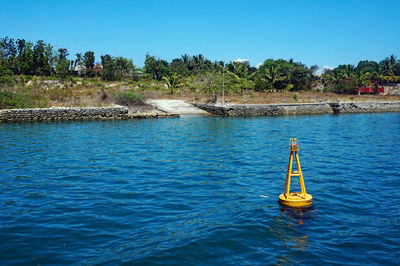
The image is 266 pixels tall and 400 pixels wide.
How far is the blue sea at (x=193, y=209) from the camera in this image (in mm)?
6414

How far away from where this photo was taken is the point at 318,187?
10.9 metres

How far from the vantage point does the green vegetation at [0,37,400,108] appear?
4494 cm

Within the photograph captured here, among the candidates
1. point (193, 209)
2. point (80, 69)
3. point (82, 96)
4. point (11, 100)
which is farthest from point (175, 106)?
point (193, 209)

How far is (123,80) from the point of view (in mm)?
69625

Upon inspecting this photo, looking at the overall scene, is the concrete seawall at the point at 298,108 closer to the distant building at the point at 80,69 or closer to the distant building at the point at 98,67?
the distant building at the point at 98,67

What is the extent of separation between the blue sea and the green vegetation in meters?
28.5

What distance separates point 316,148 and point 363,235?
486 inches

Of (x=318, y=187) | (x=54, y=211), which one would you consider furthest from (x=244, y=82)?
(x=54, y=211)

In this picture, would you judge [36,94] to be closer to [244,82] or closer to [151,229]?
[244,82]

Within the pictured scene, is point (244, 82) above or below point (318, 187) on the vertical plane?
above

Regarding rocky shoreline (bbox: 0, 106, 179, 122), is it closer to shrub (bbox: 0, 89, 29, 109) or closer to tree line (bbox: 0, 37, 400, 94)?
shrub (bbox: 0, 89, 29, 109)

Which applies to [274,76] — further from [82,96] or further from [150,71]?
[82,96]

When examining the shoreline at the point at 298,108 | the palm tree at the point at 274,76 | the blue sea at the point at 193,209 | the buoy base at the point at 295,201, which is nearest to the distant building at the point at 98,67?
the shoreline at the point at 298,108

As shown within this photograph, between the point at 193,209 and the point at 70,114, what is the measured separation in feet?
103
